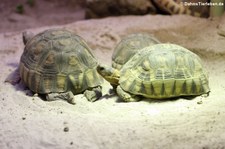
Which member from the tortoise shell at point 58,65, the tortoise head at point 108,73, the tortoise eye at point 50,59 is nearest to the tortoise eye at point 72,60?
the tortoise shell at point 58,65

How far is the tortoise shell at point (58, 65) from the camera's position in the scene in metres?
4.06

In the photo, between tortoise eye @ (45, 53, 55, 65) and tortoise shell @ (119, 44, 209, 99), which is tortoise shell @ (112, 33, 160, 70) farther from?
tortoise eye @ (45, 53, 55, 65)

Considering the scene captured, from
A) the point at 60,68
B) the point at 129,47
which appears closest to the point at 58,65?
the point at 60,68

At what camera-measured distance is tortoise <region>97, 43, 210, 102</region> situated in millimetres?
3809

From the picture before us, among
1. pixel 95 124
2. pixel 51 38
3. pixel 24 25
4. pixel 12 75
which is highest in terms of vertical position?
pixel 51 38

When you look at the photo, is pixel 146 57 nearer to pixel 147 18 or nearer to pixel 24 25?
pixel 147 18


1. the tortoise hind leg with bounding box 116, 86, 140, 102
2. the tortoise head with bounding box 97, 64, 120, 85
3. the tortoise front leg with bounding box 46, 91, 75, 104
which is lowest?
the tortoise front leg with bounding box 46, 91, 75, 104

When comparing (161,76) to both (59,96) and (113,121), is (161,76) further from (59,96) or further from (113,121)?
(59,96)

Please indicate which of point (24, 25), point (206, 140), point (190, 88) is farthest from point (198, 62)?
point (24, 25)

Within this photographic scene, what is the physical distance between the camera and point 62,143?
9.97 ft

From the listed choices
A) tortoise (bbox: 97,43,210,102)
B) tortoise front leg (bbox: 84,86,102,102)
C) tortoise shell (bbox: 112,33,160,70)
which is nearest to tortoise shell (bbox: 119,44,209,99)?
tortoise (bbox: 97,43,210,102)

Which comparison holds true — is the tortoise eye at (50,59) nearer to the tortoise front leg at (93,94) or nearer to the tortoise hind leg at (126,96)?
the tortoise front leg at (93,94)

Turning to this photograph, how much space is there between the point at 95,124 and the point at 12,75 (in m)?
1.87

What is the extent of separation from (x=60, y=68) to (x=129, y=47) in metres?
1.03
